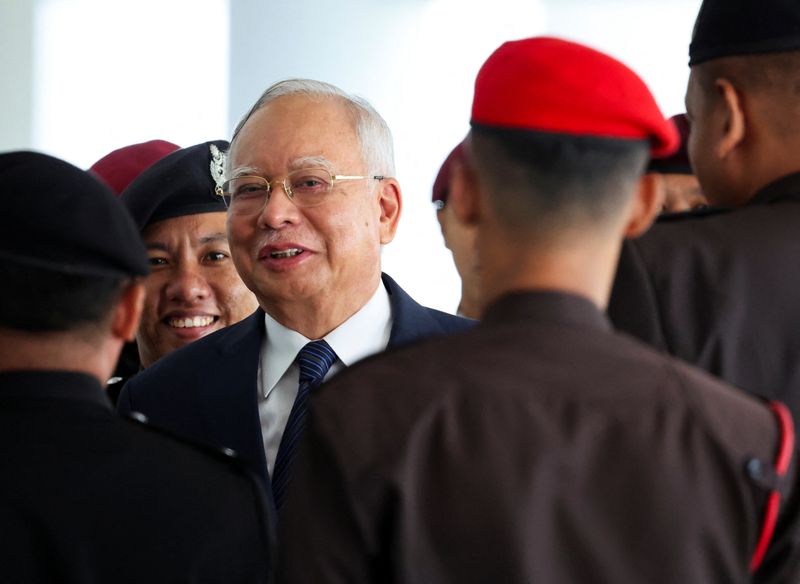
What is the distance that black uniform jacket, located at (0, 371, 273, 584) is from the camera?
141 centimetres

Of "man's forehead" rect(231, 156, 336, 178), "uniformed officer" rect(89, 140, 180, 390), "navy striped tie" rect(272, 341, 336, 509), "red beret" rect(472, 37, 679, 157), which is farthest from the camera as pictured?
"uniformed officer" rect(89, 140, 180, 390)

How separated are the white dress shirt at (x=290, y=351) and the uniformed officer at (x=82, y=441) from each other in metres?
0.73

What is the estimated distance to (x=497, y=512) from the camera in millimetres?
1229

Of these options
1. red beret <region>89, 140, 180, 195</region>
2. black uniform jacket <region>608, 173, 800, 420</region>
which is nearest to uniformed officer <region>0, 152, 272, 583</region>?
black uniform jacket <region>608, 173, 800, 420</region>

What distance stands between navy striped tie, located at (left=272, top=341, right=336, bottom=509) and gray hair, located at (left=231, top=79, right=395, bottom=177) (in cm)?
42

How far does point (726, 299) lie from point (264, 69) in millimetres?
4140

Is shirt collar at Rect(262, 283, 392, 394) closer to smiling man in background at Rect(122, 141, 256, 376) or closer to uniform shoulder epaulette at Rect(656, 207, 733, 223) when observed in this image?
smiling man in background at Rect(122, 141, 256, 376)

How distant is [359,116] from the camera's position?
8.55 ft

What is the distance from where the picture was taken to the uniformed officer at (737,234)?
5.28 ft

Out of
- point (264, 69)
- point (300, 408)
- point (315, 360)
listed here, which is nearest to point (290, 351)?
point (315, 360)

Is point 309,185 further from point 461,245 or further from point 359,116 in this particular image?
point 461,245

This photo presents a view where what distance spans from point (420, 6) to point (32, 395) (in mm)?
4372

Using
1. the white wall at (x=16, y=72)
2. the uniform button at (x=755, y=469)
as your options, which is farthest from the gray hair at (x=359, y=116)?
the white wall at (x=16, y=72)

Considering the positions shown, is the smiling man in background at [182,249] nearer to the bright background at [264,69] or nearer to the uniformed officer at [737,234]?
the uniformed officer at [737,234]
